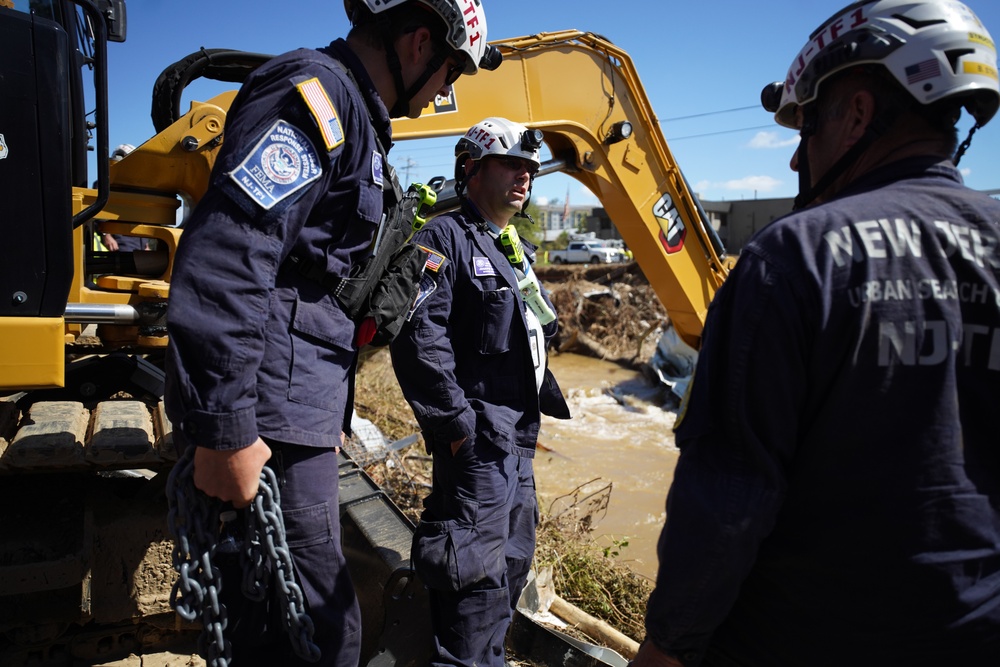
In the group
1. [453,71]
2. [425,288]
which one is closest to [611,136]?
[425,288]

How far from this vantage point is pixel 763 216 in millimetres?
33812

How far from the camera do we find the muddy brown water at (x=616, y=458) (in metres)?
5.79

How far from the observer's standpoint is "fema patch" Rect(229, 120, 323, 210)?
1.59m

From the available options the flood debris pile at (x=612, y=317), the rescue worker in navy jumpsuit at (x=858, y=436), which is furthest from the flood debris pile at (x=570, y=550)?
the flood debris pile at (x=612, y=317)

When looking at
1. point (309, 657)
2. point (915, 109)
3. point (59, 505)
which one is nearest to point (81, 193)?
point (59, 505)

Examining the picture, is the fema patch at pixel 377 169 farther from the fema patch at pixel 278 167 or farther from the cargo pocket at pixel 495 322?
the cargo pocket at pixel 495 322

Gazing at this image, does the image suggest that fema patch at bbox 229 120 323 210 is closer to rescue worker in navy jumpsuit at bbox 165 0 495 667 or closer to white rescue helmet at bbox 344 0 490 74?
rescue worker in navy jumpsuit at bbox 165 0 495 667

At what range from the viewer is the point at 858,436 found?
1266mm

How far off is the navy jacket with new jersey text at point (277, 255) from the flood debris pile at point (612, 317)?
10.6 m

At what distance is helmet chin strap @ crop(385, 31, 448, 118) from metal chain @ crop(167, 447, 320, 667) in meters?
1.11

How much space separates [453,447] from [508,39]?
3059 millimetres

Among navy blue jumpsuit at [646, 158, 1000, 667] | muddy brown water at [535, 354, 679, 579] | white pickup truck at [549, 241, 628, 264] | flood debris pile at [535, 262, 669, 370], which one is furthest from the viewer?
white pickup truck at [549, 241, 628, 264]

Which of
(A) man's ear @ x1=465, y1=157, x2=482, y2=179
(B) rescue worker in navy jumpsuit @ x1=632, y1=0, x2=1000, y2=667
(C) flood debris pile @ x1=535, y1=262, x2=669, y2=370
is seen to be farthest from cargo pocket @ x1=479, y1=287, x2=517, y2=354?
(C) flood debris pile @ x1=535, y1=262, x2=669, y2=370

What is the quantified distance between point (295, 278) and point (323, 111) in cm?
42
